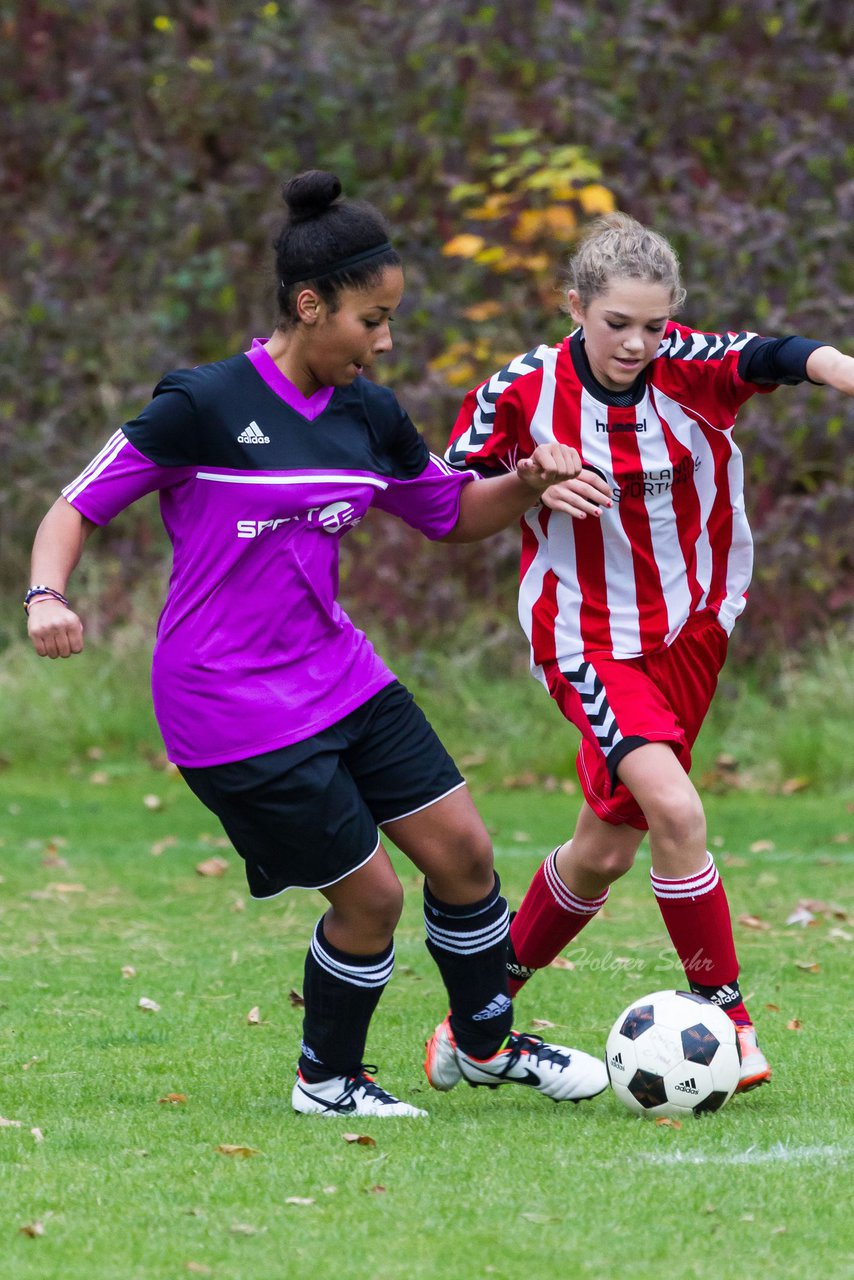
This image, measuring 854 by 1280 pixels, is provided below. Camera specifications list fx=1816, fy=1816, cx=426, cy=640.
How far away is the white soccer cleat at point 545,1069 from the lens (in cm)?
405

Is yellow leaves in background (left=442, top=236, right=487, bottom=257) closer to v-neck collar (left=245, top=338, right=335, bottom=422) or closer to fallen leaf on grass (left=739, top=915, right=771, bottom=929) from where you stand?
fallen leaf on grass (left=739, top=915, right=771, bottom=929)

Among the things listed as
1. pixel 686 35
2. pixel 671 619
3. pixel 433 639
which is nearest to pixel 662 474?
pixel 671 619

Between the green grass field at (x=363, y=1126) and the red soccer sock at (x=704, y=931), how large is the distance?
252 millimetres

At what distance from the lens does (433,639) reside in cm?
1103

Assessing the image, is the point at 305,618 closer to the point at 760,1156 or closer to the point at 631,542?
the point at 631,542

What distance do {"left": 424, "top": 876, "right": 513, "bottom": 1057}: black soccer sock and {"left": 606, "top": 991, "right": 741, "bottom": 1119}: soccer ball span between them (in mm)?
272

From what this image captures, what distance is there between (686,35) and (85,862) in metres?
7.17

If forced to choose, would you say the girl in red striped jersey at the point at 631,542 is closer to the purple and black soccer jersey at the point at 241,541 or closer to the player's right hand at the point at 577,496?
the player's right hand at the point at 577,496

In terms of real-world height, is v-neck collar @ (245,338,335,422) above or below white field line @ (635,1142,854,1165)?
above

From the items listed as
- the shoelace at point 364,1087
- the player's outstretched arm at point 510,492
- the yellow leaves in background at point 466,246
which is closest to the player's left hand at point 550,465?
the player's outstretched arm at point 510,492

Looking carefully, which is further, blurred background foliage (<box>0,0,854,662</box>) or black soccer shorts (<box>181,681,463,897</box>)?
blurred background foliage (<box>0,0,854,662</box>)

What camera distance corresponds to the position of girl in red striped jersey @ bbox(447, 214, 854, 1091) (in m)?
4.15

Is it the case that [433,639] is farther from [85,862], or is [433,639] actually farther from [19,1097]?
[19,1097]

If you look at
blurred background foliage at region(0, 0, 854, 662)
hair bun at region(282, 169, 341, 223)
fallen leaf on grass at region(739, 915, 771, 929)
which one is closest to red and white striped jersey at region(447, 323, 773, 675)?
hair bun at region(282, 169, 341, 223)
